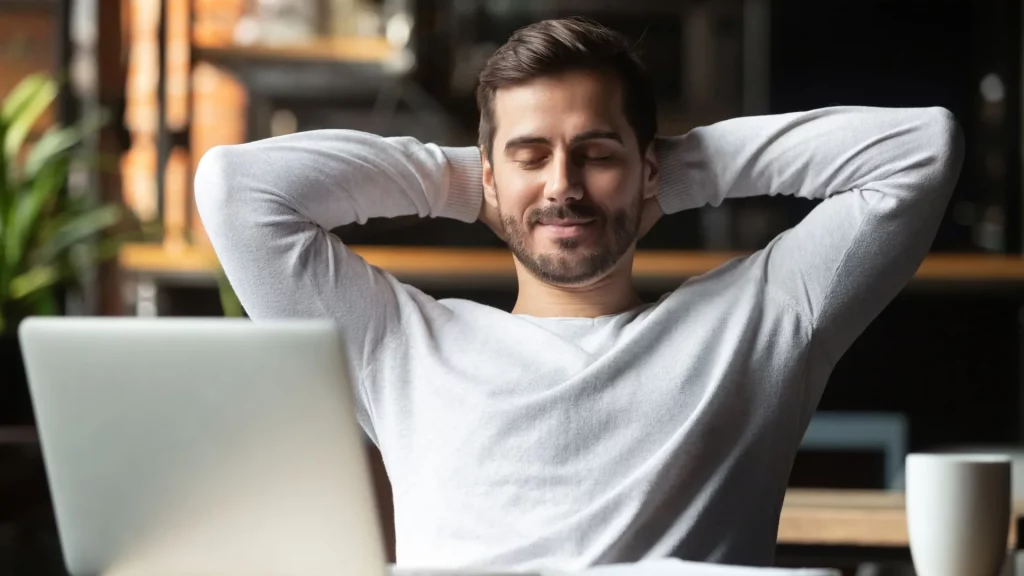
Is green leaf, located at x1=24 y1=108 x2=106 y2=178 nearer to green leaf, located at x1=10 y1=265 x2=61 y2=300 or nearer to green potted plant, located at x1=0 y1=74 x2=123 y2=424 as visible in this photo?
green potted plant, located at x1=0 y1=74 x2=123 y2=424

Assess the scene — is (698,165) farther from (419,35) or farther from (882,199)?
(419,35)

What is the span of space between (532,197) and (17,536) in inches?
43.8

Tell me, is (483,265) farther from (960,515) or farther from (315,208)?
(960,515)

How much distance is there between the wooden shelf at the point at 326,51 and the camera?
3.25 metres

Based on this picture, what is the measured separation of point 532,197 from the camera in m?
1.37

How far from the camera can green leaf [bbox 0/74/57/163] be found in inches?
108

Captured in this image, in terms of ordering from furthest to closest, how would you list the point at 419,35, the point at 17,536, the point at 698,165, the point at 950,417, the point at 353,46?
the point at 419,35 < the point at 353,46 < the point at 950,417 < the point at 17,536 < the point at 698,165

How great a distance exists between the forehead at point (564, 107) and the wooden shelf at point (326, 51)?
196 centimetres

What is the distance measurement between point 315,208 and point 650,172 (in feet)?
1.28

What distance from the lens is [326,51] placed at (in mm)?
3281

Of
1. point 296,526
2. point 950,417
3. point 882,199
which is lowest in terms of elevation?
point 950,417

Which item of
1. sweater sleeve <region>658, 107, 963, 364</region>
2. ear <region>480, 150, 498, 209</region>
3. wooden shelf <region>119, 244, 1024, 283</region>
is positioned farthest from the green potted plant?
sweater sleeve <region>658, 107, 963, 364</region>

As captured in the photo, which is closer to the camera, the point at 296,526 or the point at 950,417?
the point at 296,526

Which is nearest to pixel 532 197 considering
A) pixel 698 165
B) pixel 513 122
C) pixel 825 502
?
pixel 513 122
